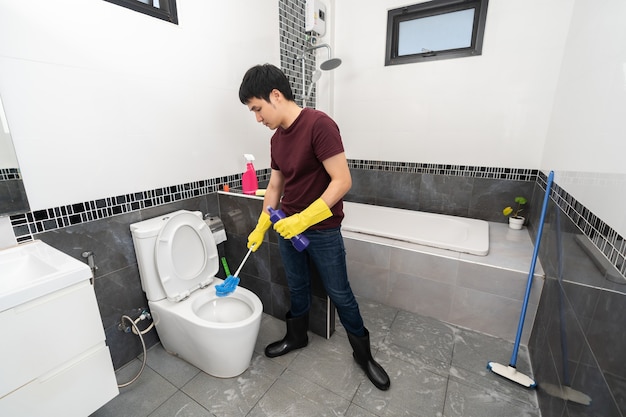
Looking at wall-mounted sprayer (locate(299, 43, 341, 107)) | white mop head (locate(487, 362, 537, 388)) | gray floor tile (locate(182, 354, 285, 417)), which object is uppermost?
wall-mounted sprayer (locate(299, 43, 341, 107))

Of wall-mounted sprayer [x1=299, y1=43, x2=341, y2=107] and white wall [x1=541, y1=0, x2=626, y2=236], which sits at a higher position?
wall-mounted sprayer [x1=299, y1=43, x2=341, y2=107]

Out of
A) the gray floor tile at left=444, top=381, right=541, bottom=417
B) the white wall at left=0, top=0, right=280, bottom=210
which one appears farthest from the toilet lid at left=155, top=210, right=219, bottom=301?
the gray floor tile at left=444, top=381, right=541, bottom=417

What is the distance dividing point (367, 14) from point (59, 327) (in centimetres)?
285

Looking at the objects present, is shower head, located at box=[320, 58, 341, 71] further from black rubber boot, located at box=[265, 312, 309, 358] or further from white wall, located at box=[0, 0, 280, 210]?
black rubber boot, located at box=[265, 312, 309, 358]

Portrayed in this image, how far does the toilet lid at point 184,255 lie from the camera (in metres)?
1.38

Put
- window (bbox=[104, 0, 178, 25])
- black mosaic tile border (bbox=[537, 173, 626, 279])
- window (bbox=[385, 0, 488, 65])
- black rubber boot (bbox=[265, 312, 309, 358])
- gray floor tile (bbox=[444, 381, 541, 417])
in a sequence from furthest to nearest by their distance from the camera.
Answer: window (bbox=[385, 0, 488, 65]), black rubber boot (bbox=[265, 312, 309, 358]), window (bbox=[104, 0, 178, 25]), gray floor tile (bbox=[444, 381, 541, 417]), black mosaic tile border (bbox=[537, 173, 626, 279])

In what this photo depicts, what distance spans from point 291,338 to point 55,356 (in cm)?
99

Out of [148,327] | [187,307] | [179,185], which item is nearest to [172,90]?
[179,185]

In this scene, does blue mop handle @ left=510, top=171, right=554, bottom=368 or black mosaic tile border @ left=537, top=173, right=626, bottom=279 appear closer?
black mosaic tile border @ left=537, top=173, right=626, bottom=279

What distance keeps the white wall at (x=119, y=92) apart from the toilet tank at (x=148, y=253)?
196 millimetres

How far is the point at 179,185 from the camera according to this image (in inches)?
63.2

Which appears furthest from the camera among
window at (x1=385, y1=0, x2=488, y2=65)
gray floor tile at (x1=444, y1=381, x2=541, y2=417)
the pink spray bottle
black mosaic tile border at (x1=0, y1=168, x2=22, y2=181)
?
window at (x1=385, y1=0, x2=488, y2=65)

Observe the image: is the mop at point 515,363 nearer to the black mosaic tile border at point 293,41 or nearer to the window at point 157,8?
the black mosaic tile border at point 293,41

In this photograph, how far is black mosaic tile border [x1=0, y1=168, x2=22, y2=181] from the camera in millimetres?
1035
